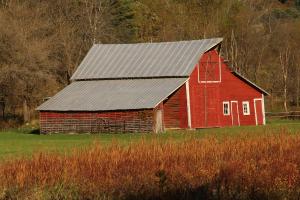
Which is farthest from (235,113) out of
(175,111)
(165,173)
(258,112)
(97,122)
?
(165,173)

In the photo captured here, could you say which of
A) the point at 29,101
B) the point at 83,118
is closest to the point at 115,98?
the point at 83,118

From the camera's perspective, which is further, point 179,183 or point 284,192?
point 179,183

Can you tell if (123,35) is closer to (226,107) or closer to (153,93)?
(226,107)

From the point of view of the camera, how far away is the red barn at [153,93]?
44156 millimetres

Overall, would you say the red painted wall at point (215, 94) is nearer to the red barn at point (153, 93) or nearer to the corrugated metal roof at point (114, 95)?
the red barn at point (153, 93)

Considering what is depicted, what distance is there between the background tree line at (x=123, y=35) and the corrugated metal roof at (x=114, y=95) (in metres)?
4.93

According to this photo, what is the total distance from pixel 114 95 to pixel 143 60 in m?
5.21

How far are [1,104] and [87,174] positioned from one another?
4453 cm

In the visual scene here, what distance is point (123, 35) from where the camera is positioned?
70.3m

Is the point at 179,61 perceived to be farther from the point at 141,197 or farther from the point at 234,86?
the point at 141,197

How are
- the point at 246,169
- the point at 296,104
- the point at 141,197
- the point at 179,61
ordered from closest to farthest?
the point at 141,197 < the point at 246,169 < the point at 179,61 < the point at 296,104

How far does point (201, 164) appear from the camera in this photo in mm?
16266

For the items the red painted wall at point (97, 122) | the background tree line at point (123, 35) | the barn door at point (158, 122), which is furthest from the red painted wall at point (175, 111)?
the background tree line at point (123, 35)

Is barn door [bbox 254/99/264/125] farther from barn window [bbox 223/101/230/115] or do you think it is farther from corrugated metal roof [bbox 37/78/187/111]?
corrugated metal roof [bbox 37/78/187/111]
